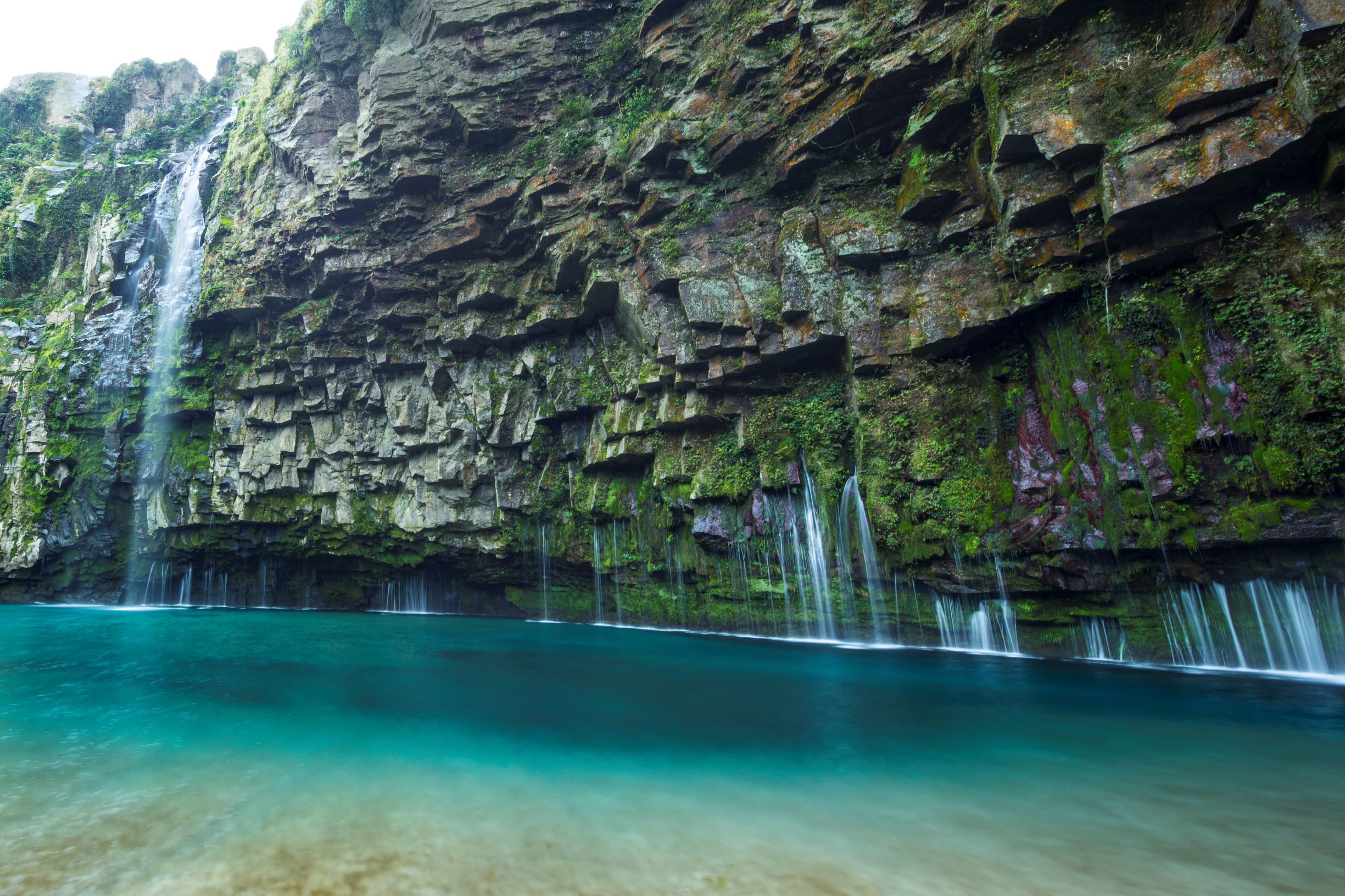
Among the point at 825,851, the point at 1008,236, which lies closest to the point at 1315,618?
the point at 1008,236

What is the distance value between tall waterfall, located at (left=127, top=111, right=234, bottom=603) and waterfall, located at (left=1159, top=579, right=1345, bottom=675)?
34.7 metres

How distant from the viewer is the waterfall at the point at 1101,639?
451 inches

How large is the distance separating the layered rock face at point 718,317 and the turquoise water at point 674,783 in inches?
175

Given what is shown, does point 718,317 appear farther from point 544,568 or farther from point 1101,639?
point 544,568

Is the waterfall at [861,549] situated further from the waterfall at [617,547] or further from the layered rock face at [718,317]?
the waterfall at [617,547]

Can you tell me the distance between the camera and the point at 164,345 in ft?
85.7

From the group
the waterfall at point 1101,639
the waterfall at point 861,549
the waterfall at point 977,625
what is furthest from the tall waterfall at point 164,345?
the waterfall at point 1101,639

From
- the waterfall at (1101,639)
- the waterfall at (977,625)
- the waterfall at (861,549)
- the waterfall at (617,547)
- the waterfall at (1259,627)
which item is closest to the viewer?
the waterfall at (1259,627)

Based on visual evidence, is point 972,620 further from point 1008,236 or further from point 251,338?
point 251,338

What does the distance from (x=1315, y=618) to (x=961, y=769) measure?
8.60m

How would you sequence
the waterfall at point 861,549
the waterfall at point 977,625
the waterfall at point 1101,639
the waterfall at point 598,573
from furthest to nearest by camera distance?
1. the waterfall at point 598,573
2. the waterfall at point 861,549
3. the waterfall at point 977,625
4. the waterfall at point 1101,639

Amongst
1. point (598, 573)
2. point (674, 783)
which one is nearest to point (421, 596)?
point (598, 573)

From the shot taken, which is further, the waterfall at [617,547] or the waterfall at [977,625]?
the waterfall at [617,547]

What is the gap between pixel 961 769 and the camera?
5.82 meters
